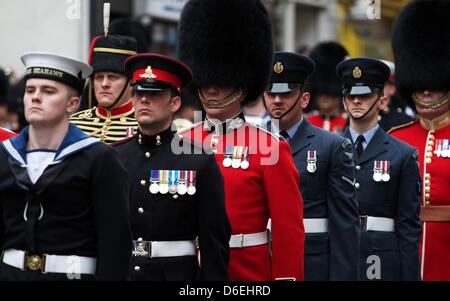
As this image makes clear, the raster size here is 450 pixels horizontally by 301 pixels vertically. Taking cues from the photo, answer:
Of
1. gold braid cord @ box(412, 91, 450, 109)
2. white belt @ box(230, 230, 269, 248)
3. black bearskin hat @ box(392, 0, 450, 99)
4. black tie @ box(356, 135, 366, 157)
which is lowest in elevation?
white belt @ box(230, 230, 269, 248)

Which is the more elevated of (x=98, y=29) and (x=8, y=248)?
(x=98, y=29)

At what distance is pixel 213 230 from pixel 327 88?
6364mm

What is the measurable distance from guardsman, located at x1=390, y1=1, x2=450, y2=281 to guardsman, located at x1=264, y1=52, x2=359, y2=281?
3.54 ft

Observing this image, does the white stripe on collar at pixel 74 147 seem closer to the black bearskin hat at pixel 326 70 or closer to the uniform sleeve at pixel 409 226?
the uniform sleeve at pixel 409 226

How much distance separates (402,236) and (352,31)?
16.7m

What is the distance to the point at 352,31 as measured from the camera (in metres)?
23.4

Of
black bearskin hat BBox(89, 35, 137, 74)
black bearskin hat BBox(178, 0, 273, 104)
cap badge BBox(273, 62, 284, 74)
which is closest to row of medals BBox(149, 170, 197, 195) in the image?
black bearskin hat BBox(178, 0, 273, 104)

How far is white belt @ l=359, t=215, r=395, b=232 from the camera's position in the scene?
23.5ft

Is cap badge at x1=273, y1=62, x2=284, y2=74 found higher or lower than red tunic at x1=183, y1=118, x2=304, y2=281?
higher

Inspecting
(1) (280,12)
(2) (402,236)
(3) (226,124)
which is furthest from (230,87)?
(1) (280,12)

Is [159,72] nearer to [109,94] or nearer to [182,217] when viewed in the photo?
[182,217]

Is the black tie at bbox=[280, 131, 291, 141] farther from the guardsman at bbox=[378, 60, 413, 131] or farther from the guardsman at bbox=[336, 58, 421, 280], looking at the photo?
the guardsman at bbox=[378, 60, 413, 131]

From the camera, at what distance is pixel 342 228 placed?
21.4 feet
